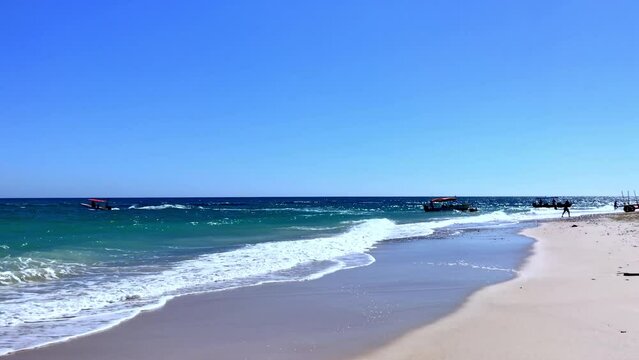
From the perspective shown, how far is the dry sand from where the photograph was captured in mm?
6297

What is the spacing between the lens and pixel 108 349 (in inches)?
270

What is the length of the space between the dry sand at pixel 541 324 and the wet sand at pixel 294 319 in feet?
1.44

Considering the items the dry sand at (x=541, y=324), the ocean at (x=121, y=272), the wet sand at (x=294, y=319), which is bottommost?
the ocean at (x=121, y=272)

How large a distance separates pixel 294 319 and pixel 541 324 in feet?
12.2

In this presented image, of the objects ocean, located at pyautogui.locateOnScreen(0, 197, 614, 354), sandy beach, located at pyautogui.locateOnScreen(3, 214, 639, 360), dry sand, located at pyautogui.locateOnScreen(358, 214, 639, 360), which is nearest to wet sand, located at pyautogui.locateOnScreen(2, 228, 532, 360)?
sandy beach, located at pyautogui.locateOnScreen(3, 214, 639, 360)

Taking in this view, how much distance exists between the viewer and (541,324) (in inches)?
300

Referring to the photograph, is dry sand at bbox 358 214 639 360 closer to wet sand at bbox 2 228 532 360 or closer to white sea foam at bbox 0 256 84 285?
wet sand at bbox 2 228 532 360

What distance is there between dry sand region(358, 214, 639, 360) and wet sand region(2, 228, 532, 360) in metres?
0.44

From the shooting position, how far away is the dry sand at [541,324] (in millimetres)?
6297

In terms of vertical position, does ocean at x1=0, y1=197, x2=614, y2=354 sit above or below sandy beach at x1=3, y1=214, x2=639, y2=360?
below

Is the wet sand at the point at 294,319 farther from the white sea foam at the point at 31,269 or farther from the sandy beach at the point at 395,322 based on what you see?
the white sea foam at the point at 31,269

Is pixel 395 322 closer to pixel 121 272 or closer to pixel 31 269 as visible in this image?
pixel 121 272

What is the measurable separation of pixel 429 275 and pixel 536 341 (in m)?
6.86

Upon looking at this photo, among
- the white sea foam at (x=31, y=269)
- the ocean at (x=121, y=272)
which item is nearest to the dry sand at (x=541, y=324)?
the ocean at (x=121, y=272)
